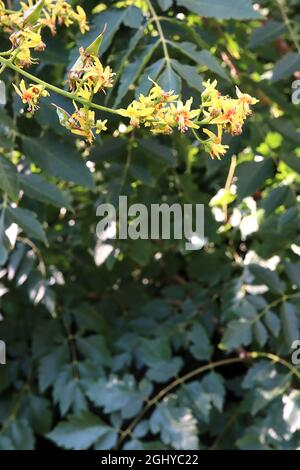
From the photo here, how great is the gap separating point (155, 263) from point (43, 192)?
53cm

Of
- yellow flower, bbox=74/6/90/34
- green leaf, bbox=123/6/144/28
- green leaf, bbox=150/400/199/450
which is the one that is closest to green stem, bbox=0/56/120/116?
yellow flower, bbox=74/6/90/34

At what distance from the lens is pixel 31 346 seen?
59.1 inches

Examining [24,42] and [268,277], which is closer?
[24,42]

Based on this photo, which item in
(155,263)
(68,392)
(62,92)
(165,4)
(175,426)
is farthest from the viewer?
(155,263)

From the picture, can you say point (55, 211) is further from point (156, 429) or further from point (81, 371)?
point (156, 429)

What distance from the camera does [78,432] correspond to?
122 centimetres

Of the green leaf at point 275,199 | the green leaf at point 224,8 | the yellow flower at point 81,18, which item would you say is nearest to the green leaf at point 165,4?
the green leaf at point 224,8

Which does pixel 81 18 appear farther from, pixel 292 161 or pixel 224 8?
pixel 292 161

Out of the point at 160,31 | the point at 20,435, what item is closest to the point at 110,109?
the point at 160,31

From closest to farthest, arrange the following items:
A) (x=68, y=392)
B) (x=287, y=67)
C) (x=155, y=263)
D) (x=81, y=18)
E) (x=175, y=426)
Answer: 1. (x=81, y=18)
2. (x=287, y=67)
3. (x=175, y=426)
4. (x=68, y=392)
5. (x=155, y=263)

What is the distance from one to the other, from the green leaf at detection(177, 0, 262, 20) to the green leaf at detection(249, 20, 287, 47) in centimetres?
18

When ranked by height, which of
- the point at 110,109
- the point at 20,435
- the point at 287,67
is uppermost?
the point at 110,109

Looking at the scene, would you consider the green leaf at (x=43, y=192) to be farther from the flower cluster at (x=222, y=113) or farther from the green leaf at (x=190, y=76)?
the flower cluster at (x=222, y=113)

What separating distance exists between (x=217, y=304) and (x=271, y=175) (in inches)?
15.1
